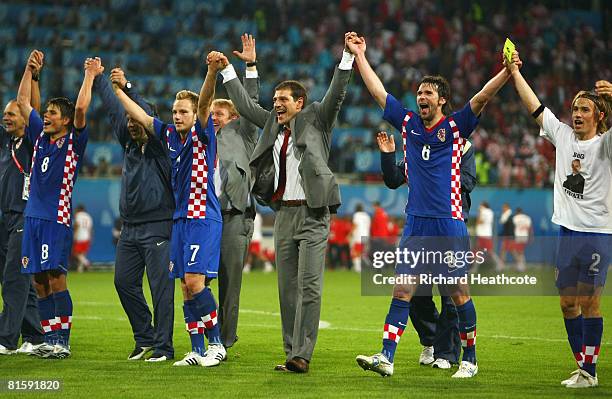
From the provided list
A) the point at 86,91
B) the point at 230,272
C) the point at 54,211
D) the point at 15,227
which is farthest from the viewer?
the point at 230,272

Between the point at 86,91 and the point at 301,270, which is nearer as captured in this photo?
the point at 301,270

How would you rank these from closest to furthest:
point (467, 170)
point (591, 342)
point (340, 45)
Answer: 1. point (591, 342)
2. point (467, 170)
3. point (340, 45)

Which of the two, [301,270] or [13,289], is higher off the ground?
[301,270]

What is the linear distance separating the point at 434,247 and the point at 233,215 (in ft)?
9.09

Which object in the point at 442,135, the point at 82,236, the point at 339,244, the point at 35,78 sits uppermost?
the point at 35,78

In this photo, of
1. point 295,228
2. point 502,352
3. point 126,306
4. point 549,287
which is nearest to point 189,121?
point 295,228

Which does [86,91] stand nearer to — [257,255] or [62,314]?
[62,314]

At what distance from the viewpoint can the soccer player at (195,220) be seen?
28.0 feet

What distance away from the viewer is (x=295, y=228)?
8.56m

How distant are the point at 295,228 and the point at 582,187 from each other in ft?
8.27

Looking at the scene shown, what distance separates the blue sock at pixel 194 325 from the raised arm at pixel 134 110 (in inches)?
68.1

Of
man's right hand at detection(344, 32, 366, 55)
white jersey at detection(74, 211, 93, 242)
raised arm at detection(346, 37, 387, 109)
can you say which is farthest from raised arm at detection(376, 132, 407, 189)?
white jersey at detection(74, 211, 93, 242)

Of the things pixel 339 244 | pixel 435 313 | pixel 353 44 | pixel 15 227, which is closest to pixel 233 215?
pixel 15 227

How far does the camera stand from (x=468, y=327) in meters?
8.09
